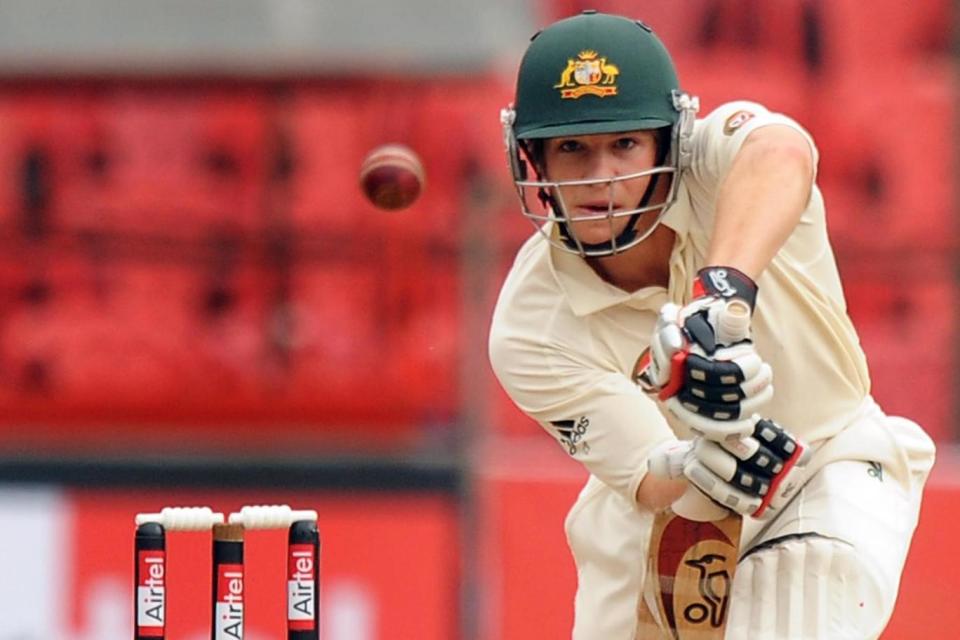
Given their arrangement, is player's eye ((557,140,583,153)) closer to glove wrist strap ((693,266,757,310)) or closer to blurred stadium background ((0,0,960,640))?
glove wrist strap ((693,266,757,310))

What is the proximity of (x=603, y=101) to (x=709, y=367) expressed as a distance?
0.70 metres

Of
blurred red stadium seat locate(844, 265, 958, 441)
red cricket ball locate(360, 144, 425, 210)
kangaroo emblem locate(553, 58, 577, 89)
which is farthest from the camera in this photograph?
blurred red stadium seat locate(844, 265, 958, 441)

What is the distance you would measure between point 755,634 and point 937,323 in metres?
4.73

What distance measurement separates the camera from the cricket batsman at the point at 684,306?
10.8ft

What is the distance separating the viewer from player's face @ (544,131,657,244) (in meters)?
3.37

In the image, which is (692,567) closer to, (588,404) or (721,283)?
(588,404)

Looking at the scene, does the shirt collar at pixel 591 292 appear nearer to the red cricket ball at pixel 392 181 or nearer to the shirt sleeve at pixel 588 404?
the shirt sleeve at pixel 588 404

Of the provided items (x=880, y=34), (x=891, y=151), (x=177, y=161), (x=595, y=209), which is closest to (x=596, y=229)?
(x=595, y=209)

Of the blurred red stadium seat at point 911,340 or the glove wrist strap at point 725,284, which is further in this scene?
the blurred red stadium seat at point 911,340

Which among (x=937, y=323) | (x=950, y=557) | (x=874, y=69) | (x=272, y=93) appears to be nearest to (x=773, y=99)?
(x=874, y=69)

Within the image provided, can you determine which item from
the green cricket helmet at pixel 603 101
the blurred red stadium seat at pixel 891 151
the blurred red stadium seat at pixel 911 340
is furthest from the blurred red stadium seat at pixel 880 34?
the green cricket helmet at pixel 603 101

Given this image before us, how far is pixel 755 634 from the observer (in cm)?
339

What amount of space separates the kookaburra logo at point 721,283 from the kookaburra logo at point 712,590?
26.5 inches

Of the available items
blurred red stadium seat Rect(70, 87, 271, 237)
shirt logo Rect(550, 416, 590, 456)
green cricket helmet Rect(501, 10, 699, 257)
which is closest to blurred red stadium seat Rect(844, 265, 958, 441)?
blurred red stadium seat Rect(70, 87, 271, 237)
